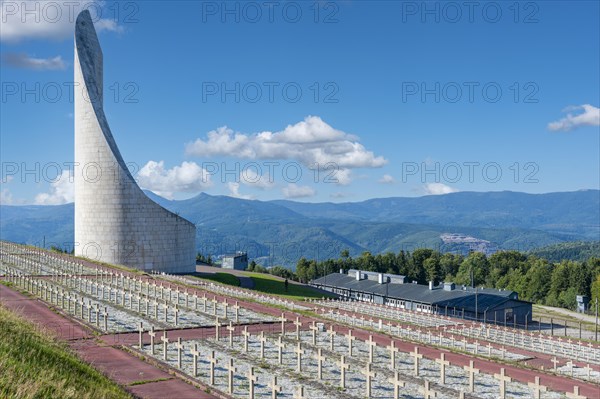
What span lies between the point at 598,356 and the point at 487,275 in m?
94.7

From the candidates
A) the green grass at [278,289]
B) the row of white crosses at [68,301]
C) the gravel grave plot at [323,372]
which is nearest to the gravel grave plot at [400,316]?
the gravel grave plot at [323,372]

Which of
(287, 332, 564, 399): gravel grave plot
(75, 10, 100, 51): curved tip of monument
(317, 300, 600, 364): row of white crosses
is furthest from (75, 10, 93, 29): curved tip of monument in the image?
(287, 332, 564, 399): gravel grave plot

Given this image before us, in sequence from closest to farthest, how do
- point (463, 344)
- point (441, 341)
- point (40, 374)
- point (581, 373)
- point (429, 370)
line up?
point (40, 374) < point (429, 370) < point (581, 373) < point (463, 344) < point (441, 341)

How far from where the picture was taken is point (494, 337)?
29125 mm

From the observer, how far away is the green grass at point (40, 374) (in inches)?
402

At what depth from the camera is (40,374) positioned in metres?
11.6

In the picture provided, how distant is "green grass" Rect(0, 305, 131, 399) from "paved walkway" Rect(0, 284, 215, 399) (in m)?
1.13

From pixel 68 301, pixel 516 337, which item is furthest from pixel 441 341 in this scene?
pixel 68 301

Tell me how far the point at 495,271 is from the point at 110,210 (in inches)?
3000

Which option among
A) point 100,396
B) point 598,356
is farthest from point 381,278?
point 100,396

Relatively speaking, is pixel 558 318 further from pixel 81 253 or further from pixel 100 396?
pixel 100 396

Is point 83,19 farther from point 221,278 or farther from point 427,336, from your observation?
point 427,336

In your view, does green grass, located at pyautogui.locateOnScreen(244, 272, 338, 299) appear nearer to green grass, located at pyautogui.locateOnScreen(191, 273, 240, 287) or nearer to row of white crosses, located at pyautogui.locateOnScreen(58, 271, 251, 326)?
green grass, located at pyautogui.locateOnScreen(191, 273, 240, 287)

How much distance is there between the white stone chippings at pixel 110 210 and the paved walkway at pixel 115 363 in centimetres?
3589
